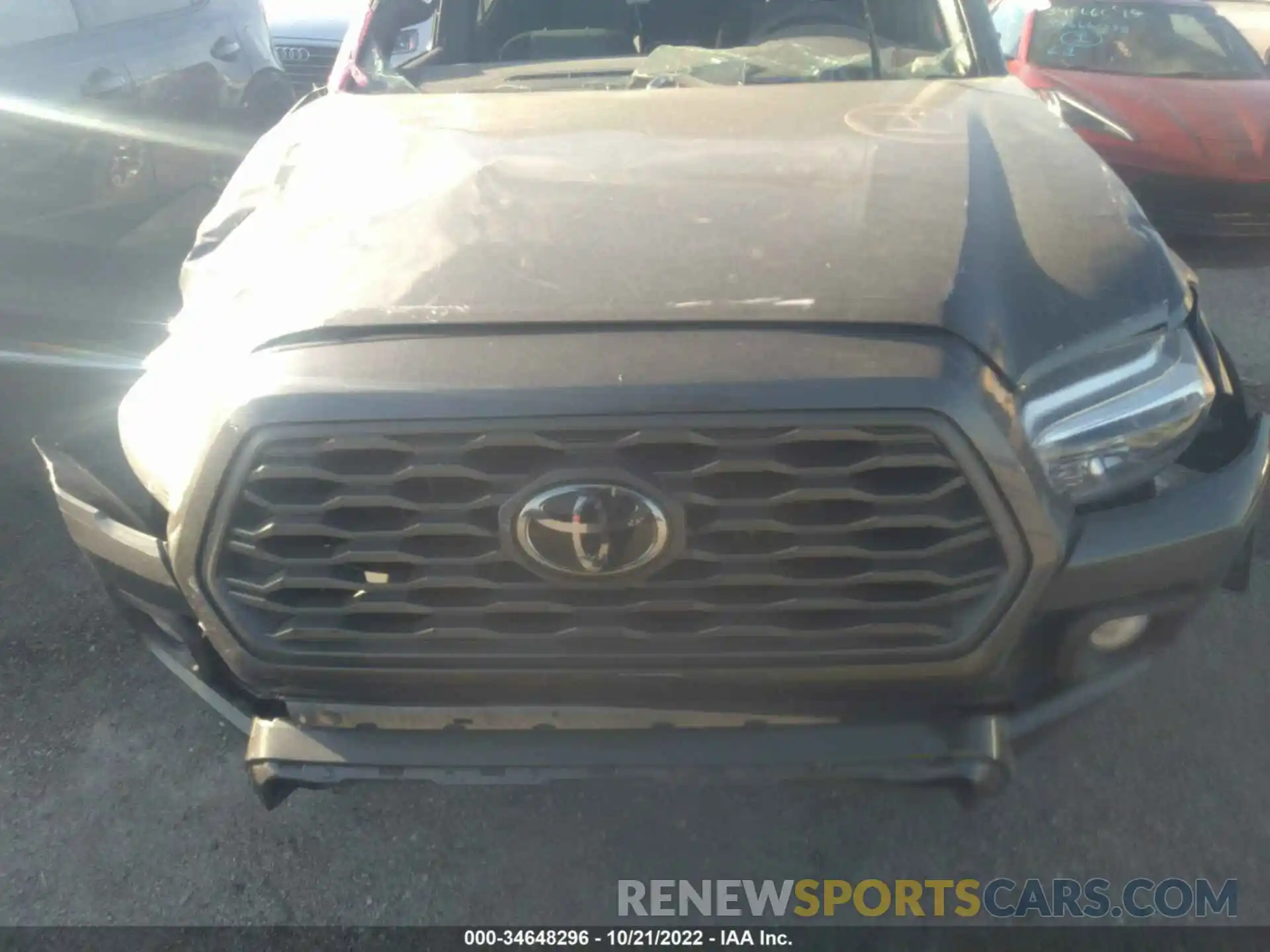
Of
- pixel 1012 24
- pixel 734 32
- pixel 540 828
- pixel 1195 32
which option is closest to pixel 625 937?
pixel 540 828

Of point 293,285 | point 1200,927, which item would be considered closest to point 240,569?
point 293,285

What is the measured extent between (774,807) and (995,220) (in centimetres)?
141

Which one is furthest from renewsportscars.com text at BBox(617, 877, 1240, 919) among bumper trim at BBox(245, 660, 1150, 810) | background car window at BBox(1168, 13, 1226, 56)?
background car window at BBox(1168, 13, 1226, 56)

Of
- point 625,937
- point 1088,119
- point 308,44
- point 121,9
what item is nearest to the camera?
point 625,937

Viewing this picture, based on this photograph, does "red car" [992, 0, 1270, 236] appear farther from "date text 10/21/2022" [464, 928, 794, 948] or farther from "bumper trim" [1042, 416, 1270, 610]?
"date text 10/21/2022" [464, 928, 794, 948]

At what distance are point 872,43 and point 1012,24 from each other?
4120mm

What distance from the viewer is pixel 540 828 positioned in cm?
260

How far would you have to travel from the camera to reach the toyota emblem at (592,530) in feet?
5.72

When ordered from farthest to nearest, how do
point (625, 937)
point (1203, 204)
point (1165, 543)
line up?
1. point (1203, 204)
2. point (625, 937)
3. point (1165, 543)

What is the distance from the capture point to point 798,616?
191 centimetres

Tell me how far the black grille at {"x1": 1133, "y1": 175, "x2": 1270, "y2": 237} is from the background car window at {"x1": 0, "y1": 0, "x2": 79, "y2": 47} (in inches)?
199

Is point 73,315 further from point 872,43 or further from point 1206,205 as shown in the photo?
point 1206,205

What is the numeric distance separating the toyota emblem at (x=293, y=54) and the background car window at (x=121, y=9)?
393 centimetres

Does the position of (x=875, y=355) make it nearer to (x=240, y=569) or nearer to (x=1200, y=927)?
(x=240, y=569)
